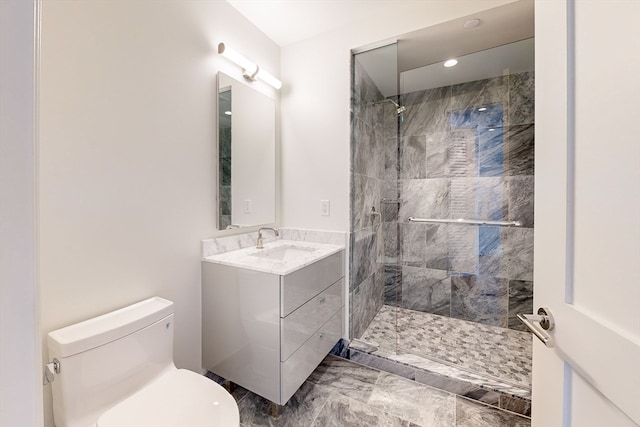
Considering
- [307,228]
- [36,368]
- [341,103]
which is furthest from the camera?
[307,228]

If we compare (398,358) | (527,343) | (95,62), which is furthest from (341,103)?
(527,343)

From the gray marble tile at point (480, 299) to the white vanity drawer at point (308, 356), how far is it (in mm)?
1340

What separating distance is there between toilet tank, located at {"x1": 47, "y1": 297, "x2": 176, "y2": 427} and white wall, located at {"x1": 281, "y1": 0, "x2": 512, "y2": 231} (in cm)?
119

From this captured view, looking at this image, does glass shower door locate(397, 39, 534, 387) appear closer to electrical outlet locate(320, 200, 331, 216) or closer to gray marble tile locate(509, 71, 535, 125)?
gray marble tile locate(509, 71, 535, 125)

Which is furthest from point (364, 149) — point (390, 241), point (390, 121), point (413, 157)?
point (390, 241)

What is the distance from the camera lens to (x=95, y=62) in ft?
3.68

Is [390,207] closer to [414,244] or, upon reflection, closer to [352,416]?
[414,244]

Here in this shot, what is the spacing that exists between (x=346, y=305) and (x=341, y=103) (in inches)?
58.1

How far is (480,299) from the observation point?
2.53m

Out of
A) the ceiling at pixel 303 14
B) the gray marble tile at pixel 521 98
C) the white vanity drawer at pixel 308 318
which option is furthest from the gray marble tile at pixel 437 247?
the ceiling at pixel 303 14

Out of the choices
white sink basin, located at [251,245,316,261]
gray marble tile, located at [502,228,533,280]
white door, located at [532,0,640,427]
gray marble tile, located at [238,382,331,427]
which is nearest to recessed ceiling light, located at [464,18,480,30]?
white door, located at [532,0,640,427]

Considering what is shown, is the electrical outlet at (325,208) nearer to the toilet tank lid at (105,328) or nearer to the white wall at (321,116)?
the white wall at (321,116)

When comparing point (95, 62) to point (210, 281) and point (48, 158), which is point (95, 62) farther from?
point (210, 281)

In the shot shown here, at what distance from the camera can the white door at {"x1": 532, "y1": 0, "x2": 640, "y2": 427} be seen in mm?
455
